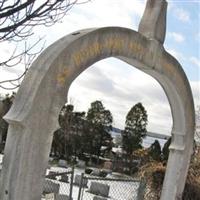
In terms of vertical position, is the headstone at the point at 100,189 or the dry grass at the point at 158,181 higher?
the dry grass at the point at 158,181

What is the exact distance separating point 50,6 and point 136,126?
3475cm

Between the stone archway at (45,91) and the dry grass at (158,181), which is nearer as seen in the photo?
the stone archway at (45,91)

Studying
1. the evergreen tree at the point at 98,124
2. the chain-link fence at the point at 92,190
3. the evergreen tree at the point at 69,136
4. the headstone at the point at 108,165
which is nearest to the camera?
the chain-link fence at the point at 92,190

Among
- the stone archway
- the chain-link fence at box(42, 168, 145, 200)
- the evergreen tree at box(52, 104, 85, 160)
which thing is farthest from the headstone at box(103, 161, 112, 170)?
the stone archway

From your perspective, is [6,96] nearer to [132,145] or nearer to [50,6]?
[132,145]

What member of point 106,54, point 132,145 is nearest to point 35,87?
point 106,54

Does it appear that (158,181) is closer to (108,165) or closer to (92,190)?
(92,190)

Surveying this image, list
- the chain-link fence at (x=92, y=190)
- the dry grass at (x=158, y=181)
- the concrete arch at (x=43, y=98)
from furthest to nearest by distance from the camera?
the chain-link fence at (x=92, y=190)
the dry grass at (x=158, y=181)
the concrete arch at (x=43, y=98)

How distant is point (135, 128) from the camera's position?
40.7 m

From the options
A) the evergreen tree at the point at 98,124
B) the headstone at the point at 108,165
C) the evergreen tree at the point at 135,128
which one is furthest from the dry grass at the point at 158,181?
the evergreen tree at the point at 135,128

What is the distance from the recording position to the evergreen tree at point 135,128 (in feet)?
133

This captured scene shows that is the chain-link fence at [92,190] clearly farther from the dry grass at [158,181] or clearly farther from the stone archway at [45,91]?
the stone archway at [45,91]

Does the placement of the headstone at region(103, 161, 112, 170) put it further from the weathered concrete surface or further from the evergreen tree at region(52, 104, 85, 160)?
the weathered concrete surface

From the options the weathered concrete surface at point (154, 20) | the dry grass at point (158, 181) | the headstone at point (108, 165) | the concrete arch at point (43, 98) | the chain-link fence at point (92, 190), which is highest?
the weathered concrete surface at point (154, 20)
